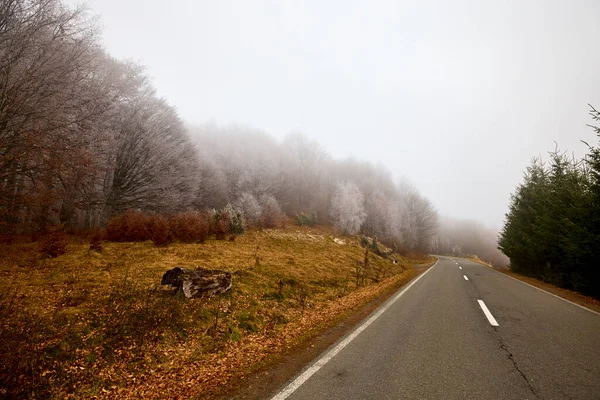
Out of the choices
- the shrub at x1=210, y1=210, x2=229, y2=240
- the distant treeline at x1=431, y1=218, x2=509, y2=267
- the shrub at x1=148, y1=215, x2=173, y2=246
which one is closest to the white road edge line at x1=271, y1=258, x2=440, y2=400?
the shrub at x1=148, y1=215, x2=173, y2=246

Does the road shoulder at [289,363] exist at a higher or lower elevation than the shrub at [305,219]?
lower

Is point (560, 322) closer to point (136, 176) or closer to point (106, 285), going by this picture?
point (106, 285)

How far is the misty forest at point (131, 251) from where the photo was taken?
4770 millimetres

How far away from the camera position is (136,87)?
20609 mm

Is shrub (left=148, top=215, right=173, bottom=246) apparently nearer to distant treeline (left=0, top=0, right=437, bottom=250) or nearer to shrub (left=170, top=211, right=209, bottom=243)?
shrub (left=170, top=211, right=209, bottom=243)

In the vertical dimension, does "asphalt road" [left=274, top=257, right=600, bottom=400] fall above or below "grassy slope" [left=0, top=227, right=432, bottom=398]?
above

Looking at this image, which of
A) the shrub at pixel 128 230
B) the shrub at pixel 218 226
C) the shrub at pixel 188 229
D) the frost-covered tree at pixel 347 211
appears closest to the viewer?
the shrub at pixel 128 230

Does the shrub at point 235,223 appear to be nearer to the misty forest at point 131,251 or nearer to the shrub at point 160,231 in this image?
the misty forest at point 131,251

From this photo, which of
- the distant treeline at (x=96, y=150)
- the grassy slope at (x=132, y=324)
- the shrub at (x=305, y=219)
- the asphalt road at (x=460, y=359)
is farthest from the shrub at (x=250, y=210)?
the asphalt road at (x=460, y=359)

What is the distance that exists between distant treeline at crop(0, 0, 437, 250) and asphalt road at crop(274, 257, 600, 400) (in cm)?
1182

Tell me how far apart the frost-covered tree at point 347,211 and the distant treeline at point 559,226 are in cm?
1882

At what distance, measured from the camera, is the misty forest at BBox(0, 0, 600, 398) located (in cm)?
477

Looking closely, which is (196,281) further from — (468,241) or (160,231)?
(468,241)

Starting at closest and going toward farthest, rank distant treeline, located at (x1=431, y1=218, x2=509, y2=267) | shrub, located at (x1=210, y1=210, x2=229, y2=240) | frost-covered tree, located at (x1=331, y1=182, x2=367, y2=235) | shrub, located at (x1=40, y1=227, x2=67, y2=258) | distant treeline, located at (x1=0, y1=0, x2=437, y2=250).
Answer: shrub, located at (x1=40, y1=227, x2=67, y2=258), distant treeline, located at (x1=0, y1=0, x2=437, y2=250), shrub, located at (x1=210, y1=210, x2=229, y2=240), frost-covered tree, located at (x1=331, y1=182, x2=367, y2=235), distant treeline, located at (x1=431, y1=218, x2=509, y2=267)
